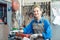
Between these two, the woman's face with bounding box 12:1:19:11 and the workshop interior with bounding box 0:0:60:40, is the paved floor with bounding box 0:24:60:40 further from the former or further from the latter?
the woman's face with bounding box 12:1:19:11

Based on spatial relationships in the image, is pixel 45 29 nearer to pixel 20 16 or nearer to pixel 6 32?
pixel 6 32

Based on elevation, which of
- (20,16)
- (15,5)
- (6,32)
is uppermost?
(15,5)

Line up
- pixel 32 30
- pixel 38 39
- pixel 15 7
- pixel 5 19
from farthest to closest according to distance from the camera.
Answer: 1. pixel 15 7
2. pixel 5 19
3. pixel 32 30
4. pixel 38 39

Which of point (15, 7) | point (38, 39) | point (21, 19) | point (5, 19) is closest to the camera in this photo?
point (38, 39)

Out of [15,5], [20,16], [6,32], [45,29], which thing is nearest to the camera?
[45,29]

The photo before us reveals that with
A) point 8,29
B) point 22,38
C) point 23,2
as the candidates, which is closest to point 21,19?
point 23,2

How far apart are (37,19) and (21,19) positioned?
67 cm

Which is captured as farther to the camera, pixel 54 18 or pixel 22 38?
pixel 54 18

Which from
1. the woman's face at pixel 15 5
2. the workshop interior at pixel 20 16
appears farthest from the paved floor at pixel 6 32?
the woman's face at pixel 15 5

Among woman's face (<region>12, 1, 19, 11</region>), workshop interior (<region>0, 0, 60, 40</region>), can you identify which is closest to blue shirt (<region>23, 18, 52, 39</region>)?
workshop interior (<region>0, 0, 60, 40</region>)

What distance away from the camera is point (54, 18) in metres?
2.11

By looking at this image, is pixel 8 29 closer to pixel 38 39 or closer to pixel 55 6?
pixel 38 39

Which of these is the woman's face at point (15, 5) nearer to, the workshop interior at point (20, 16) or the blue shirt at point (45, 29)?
the workshop interior at point (20, 16)

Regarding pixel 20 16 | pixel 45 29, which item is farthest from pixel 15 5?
pixel 45 29
